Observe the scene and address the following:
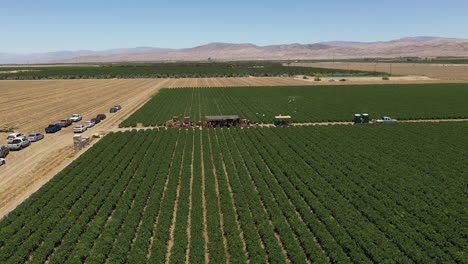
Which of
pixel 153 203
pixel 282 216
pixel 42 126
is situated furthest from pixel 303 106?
pixel 42 126

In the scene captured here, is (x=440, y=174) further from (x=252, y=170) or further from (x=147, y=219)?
(x=147, y=219)

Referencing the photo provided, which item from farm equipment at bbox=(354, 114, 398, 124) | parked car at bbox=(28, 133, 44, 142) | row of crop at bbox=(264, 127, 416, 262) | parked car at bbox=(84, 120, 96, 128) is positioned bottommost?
→ row of crop at bbox=(264, 127, 416, 262)

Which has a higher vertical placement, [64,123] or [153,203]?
[64,123]

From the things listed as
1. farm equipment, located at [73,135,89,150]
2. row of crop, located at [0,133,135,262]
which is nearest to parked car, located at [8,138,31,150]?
farm equipment, located at [73,135,89,150]

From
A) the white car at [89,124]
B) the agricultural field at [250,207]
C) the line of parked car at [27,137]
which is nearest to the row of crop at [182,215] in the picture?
the agricultural field at [250,207]

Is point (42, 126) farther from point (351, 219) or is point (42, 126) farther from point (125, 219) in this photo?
point (351, 219)

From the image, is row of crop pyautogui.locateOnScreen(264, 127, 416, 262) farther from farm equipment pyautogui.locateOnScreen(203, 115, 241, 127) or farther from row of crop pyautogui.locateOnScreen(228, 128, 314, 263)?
farm equipment pyautogui.locateOnScreen(203, 115, 241, 127)

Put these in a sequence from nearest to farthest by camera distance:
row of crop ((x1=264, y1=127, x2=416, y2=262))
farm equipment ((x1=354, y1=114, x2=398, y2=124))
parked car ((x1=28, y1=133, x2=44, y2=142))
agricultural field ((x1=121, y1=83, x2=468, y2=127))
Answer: row of crop ((x1=264, y1=127, x2=416, y2=262))
parked car ((x1=28, y1=133, x2=44, y2=142))
farm equipment ((x1=354, y1=114, x2=398, y2=124))
agricultural field ((x1=121, y1=83, x2=468, y2=127))
